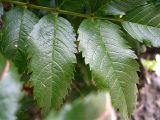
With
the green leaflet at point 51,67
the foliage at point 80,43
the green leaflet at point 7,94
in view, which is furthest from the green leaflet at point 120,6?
the green leaflet at point 7,94

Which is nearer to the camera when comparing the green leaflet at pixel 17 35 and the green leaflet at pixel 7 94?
the green leaflet at pixel 7 94

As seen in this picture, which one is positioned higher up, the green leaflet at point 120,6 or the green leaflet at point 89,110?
the green leaflet at point 120,6

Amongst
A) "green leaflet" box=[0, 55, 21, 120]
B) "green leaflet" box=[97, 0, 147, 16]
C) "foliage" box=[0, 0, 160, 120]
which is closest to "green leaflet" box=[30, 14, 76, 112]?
"foliage" box=[0, 0, 160, 120]

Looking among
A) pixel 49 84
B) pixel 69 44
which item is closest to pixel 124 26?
pixel 69 44

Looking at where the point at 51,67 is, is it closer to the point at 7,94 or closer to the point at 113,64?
the point at 113,64

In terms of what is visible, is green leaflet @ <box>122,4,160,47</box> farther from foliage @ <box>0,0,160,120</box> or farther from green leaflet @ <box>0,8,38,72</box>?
green leaflet @ <box>0,8,38,72</box>

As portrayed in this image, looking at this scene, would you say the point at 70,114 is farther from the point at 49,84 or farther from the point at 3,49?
the point at 3,49

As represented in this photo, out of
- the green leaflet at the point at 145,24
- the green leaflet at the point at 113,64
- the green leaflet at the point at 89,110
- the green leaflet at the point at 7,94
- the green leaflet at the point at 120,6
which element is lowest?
the green leaflet at the point at 89,110

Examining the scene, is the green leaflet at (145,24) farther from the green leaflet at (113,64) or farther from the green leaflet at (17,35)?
the green leaflet at (17,35)
